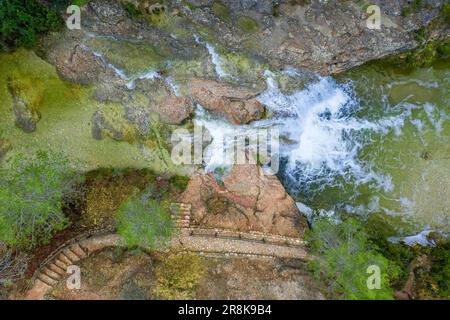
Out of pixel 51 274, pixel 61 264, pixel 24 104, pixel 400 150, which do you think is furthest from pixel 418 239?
pixel 24 104

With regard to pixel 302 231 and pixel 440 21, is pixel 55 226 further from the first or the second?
pixel 440 21

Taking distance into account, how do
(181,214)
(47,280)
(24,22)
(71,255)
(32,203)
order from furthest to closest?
(181,214) → (24,22) → (71,255) → (47,280) → (32,203)

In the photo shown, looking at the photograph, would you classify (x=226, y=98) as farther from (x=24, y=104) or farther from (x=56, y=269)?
(x=56, y=269)

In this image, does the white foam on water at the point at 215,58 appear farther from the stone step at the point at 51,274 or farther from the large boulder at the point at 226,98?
the stone step at the point at 51,274

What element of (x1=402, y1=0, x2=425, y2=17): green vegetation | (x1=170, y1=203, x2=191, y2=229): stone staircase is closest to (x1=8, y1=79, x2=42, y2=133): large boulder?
(x1=170, y1=203, x2=191, y2=229): stone staircase

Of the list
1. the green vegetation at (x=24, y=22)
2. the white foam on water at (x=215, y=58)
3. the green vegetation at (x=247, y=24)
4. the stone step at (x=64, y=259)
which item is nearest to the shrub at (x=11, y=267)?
the stone step at (x=64, y=259)

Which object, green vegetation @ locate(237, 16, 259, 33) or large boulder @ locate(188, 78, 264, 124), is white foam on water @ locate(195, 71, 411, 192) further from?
green vegetation @ locate(237, 16, 259, 33)
